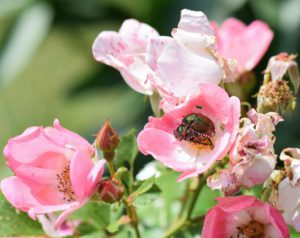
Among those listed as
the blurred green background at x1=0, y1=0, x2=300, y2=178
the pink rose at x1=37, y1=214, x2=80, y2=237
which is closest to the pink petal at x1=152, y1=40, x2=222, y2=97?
the pink rose at x1=37, y1=214, x2=80, y2=237

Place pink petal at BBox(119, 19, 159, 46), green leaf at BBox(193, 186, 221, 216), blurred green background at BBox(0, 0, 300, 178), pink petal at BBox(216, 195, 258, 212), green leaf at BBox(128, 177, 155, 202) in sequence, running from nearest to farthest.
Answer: pink petal at BBox(216, 195, 258, 212), green leaf at BBox(128, 177, 155, 202), pink petal at BBox(119, 19, 159, 46), green leaf at BBox(193, 186, 221, 216), blurred green background at BBox(0, 0, 300, 178)

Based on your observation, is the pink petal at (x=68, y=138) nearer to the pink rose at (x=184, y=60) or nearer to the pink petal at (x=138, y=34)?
the pink rose at (x=184, y=60)

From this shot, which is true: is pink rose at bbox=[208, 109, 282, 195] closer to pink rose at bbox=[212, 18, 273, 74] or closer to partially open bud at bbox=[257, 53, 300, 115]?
partially open bud at bbox=[257, 53, 300, 115]

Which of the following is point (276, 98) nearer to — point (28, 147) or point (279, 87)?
point (279, 87)

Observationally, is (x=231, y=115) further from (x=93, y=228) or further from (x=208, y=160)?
(x=93, y=228)

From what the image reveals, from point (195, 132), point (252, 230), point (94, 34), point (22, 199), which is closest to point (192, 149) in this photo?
point (195, 132)
